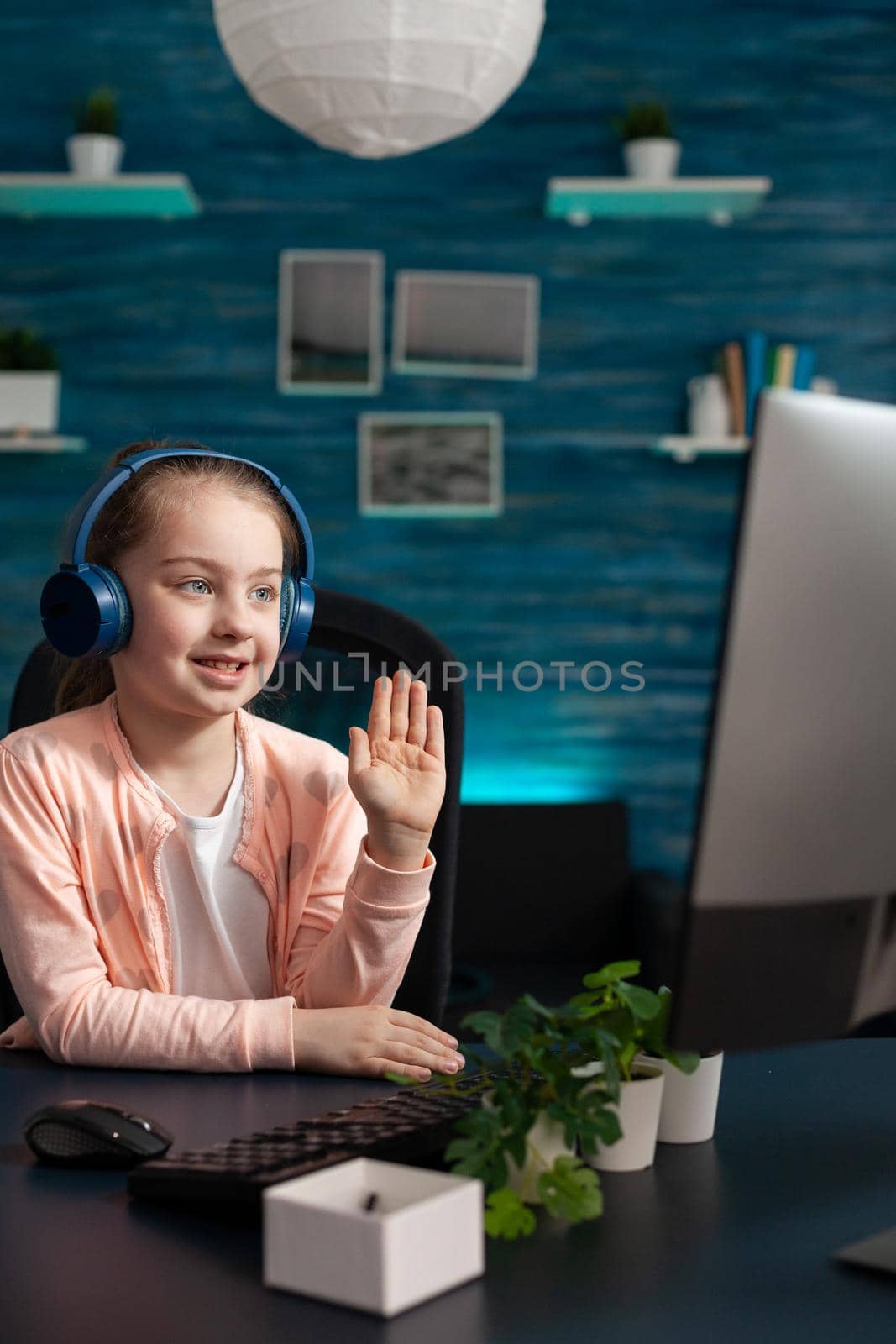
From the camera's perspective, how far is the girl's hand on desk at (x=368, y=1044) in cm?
105

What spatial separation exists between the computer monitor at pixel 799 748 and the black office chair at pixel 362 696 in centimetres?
76

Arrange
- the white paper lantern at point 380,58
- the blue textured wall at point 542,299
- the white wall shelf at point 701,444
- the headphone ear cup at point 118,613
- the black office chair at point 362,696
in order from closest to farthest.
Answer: the headphone ear cup at point 118,613 < the black office chair at point 362,696 < the white paper lantern at point 380,58 < the white wall shelf at point 701,444 < the blue textured wall at point 542,299

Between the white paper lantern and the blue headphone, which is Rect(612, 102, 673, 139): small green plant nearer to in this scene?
the white paper lantern

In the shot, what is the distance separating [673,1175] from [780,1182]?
0.20ft

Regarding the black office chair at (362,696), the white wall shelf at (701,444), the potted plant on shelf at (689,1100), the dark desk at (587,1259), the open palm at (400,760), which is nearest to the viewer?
the dark desk at (587,1259)

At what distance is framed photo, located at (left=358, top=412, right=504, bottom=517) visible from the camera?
11.1 ft

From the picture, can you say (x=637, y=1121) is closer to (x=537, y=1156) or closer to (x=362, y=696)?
(x=537, y=1156)

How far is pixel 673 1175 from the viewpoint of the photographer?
82 cm

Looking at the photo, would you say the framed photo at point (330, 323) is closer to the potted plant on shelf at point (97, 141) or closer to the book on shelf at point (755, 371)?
the potted plant on shelf at point (97, 141)

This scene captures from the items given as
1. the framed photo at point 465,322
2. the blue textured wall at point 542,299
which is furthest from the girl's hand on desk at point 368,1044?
the framed photo at point 465,322

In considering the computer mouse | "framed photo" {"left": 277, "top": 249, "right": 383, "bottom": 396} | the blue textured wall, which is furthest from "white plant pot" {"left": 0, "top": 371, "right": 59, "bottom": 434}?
the computer mouse

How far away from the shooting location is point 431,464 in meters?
3.41

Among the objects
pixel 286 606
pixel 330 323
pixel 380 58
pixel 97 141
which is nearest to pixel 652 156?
pixel 330 323

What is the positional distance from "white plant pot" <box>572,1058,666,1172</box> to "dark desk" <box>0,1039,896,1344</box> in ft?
0.04
